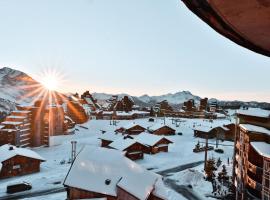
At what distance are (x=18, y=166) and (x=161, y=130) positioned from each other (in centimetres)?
4213

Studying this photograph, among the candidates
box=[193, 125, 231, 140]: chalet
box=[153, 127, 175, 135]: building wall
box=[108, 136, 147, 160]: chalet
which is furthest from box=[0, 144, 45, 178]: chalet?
box=[193, 125, 231, 140]: chalet

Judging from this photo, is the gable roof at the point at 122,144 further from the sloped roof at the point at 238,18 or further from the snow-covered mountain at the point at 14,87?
the sloped roof at the point at 238,18

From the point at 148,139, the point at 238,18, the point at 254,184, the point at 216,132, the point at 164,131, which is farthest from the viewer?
the point at 164,131

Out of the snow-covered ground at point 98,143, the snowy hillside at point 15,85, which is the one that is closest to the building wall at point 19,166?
the snow-covered ground at point 98,143

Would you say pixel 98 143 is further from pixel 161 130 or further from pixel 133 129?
pixel 161 130

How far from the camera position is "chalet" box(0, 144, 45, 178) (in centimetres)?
3853

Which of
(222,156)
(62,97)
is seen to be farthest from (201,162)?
(62,97)

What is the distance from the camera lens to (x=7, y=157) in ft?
128

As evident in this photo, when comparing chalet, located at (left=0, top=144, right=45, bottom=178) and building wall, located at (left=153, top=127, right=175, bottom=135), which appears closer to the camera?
chalet, located at (left=0, top=144, right=45, bottom=178)

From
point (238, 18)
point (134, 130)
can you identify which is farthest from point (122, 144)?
point (238, 18)

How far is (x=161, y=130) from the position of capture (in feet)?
238

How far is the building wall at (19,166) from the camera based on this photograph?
38500 mm

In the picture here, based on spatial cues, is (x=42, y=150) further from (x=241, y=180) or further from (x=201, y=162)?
(x=241, y=180)

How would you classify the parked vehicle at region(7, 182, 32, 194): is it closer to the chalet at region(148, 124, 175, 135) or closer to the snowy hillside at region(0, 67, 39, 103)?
the chalet at region(148, 124, 175, 135)
